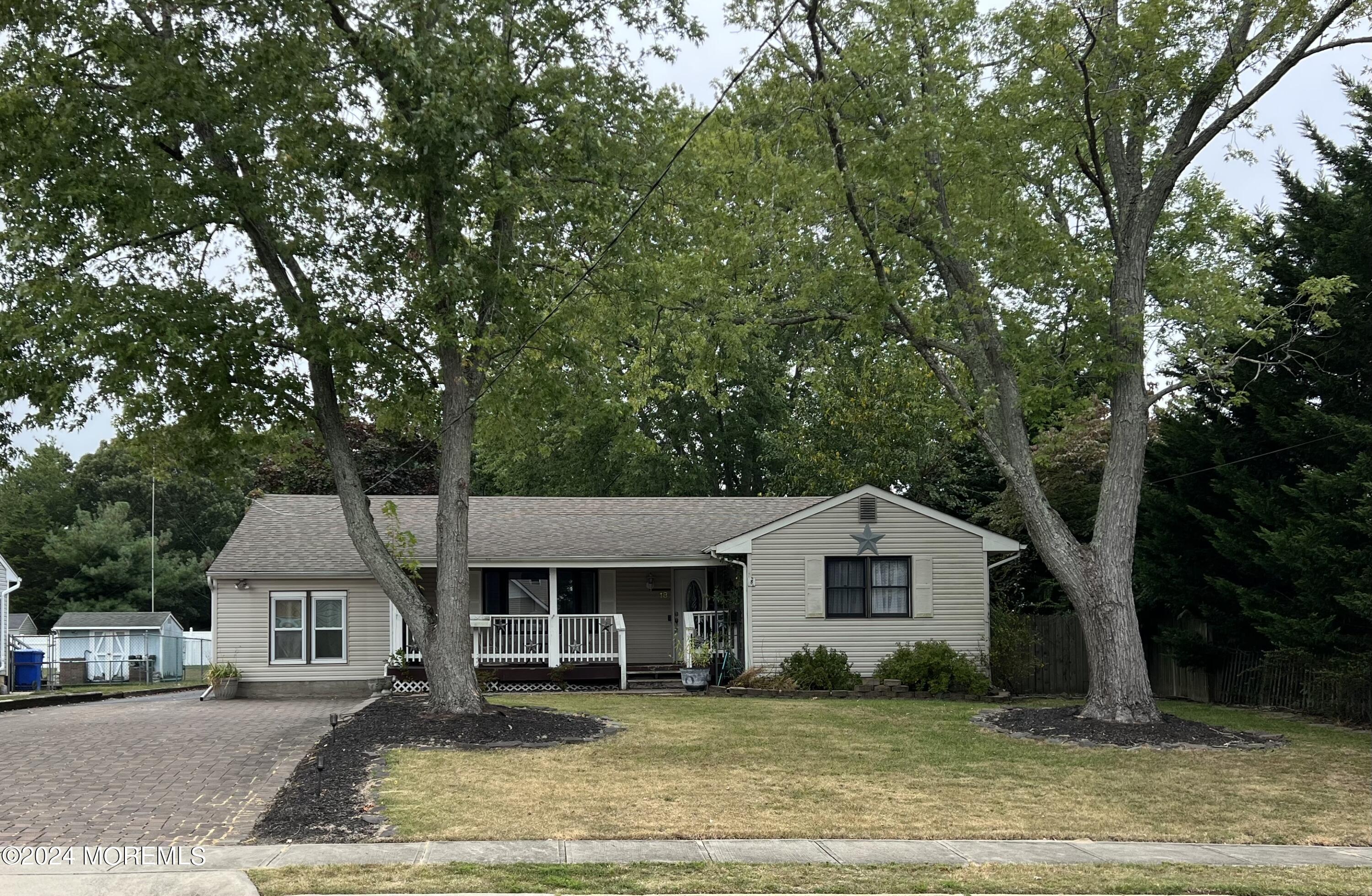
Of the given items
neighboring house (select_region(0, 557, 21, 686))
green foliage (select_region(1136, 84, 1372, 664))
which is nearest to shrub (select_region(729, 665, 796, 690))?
green foliage (select_region(1136, 84, 1372, 664))

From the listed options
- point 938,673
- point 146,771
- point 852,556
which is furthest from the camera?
point 852,556

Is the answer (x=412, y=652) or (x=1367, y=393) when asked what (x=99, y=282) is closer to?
(x=412, y=652)

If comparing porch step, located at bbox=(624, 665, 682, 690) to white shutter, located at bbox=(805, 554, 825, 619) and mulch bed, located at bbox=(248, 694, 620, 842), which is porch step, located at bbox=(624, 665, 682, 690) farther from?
mulch bed, located at bbox=(248, 694, 620, 842)

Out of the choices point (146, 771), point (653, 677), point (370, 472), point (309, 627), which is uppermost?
point (370, 472)

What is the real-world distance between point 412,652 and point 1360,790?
656 inches

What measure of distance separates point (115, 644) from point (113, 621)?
2.80ft

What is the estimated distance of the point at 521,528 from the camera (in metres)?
25.7

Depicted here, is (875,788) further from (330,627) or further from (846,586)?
(330,627)

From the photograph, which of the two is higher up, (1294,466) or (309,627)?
(1294,466)

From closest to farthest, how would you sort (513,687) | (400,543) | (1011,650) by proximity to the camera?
(400,543) → (1011,650) → (513,687)

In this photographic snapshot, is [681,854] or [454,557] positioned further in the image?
[454,557]

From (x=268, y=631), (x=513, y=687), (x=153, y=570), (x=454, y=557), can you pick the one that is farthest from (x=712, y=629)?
(x=153, y=570)

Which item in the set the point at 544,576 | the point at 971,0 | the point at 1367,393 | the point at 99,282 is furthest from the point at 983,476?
the point at 99,282

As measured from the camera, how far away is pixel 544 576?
2498 cm
